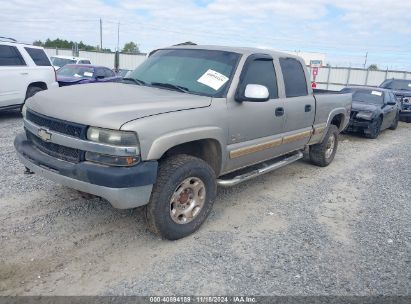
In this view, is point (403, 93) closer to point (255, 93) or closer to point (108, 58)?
point (255, 93)

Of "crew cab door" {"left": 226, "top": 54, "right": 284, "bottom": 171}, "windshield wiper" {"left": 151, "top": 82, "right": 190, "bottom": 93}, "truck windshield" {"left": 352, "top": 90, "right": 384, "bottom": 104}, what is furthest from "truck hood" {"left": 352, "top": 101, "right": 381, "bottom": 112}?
"windshield wiper" {"left": 151, "top": 82, "right": 190, "bottom": 93}

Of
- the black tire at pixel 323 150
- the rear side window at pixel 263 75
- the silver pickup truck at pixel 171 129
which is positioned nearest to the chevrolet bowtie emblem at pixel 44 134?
the silver pickup truck at pixel 171 129

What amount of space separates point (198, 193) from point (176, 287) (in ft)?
3.61

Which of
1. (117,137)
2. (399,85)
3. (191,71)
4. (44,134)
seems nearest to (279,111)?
(191,71)

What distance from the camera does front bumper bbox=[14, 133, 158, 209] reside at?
307 cm

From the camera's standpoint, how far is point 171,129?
336cm

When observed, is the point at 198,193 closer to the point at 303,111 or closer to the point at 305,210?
the point at 305,210

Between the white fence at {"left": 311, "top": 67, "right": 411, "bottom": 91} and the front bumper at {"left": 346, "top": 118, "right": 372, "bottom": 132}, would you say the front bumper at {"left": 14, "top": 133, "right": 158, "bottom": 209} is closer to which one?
the front bumper at {"left": 346, "top": 118, "right": 372, "bottom": 132}

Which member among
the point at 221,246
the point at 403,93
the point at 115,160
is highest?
the point at 115,160

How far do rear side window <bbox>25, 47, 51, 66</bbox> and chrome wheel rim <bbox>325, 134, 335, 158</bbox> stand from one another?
24.7 feet

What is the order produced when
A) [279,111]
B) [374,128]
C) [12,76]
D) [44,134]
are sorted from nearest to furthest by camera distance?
[44,134] < [279,111] < [12,76] < [374,128]

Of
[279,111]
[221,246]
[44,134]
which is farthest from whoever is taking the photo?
[279,111]

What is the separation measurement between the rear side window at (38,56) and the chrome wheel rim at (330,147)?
24.7 feet

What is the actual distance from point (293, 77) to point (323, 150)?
195 cm
